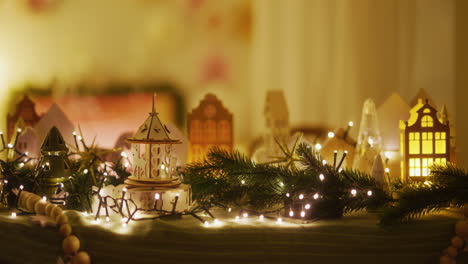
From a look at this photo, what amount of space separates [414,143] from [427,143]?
0.10 feet

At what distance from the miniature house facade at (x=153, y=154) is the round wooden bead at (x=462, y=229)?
0.62 metres

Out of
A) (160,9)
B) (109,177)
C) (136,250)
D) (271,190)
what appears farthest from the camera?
(160,9)

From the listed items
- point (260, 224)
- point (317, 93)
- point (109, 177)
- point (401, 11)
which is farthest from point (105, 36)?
point (401, 11)

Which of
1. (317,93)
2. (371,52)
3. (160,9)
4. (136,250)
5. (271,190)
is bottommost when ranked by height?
(136,250)

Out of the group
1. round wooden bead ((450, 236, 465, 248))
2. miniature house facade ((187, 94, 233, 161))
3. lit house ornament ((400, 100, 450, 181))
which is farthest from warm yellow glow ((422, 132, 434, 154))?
miniature house facade ((187, 94, 233, 161))

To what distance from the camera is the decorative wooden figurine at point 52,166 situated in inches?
45.9

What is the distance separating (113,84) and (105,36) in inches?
5.7

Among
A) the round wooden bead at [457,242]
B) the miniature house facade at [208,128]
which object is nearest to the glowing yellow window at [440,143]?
the round wooden bead at [457,242]

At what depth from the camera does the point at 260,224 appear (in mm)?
1026

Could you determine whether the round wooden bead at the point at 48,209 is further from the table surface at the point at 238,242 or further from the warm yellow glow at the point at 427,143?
the warm yellow glow at the point at 427,143

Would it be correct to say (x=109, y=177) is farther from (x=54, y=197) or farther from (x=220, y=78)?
(x=220, y=78)

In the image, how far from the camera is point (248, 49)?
1.52m

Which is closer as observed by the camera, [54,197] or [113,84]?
[54,197]

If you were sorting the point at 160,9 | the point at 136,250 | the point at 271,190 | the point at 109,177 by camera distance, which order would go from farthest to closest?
the point at 160,9 → the point at 109,177 → the point at 271,190 → the point at 136,250
